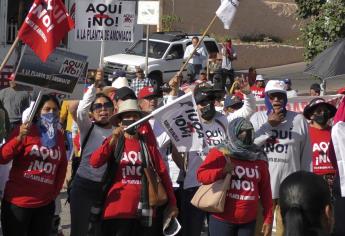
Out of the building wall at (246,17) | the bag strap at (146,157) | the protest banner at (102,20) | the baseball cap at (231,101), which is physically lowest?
the bag strap at (146,157)

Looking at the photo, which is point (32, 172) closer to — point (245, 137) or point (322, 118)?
point (245, 137)

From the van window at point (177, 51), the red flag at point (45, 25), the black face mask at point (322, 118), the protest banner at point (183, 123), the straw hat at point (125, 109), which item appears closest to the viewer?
the straw hat at point (125, 109)

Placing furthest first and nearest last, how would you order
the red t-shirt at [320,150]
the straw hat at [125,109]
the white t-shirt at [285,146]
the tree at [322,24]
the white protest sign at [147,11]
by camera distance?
the white protest sign at [147,11] < the tree at [322,24] < the red t-shirt at [320,150] < the white t-shirt at [285,146] < the straw hat at [125,109]

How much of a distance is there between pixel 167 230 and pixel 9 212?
1.32 meters

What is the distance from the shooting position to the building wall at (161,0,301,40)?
36.4 m

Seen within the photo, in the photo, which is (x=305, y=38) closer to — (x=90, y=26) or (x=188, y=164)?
(x=90, y=26)

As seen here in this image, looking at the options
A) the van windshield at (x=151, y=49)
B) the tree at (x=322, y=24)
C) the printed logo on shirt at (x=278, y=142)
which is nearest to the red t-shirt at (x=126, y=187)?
the printed logo on shirt at (x=278, y=142)

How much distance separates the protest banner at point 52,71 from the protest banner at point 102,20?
16.4 feet

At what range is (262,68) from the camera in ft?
116

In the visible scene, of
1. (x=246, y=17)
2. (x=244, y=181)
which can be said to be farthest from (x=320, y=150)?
(x=246, y=17)

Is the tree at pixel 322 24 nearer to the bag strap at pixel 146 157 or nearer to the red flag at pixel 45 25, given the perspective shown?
the red flag at pixel 45 25

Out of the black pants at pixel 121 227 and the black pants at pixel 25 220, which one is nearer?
the black pants at pixel 121 227

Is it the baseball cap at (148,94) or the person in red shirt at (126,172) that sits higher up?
the baseball cap at (148,94)

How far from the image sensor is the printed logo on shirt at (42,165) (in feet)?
23.5
